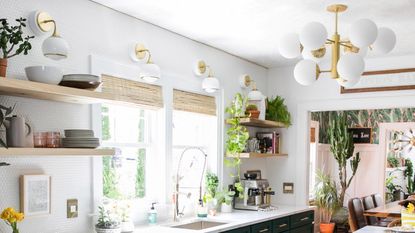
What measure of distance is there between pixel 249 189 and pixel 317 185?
Answer: 3313mm

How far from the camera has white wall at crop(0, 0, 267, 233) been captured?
2.92 metres

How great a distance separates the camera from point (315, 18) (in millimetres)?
3871

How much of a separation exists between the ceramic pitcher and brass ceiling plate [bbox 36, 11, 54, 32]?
673 millimetres

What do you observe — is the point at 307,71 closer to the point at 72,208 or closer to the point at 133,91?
the point at 133,91

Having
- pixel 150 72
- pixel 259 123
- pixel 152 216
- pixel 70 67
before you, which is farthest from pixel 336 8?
pixel 152 216

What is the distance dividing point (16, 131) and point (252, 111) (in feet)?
10.0

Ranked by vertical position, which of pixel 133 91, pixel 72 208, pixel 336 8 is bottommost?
pixel 72 208

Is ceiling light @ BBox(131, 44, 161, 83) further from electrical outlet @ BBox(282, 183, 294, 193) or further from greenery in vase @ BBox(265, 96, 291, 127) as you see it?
electrical outlet @ BBox(282, 183, 294, 193)

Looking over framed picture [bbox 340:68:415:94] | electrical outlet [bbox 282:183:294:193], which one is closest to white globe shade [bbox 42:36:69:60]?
framed picture [bbox 340:68:415:94]

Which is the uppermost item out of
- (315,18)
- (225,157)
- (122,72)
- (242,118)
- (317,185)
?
(315,18)

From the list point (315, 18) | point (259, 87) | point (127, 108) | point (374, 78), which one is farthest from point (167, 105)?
point (374, 78)

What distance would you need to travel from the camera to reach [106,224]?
3.29m

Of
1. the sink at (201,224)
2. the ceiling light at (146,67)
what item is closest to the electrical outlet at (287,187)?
the sink at (201,224)

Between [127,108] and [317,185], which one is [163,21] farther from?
[317,185]
